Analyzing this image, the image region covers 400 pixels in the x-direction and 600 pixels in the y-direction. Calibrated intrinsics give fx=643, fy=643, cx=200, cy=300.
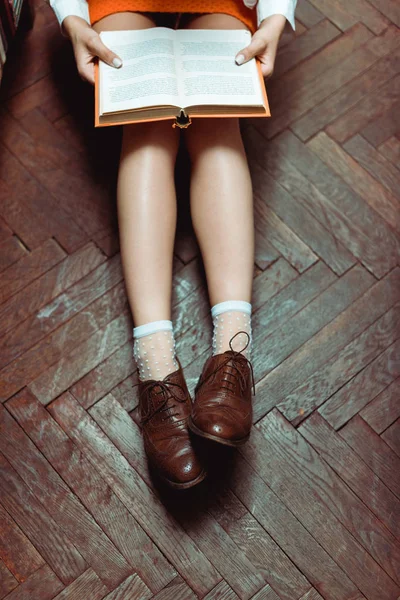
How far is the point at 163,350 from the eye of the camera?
3.68ft

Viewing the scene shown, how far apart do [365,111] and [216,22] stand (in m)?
0.45

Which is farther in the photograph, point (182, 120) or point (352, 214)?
point (352, 214)

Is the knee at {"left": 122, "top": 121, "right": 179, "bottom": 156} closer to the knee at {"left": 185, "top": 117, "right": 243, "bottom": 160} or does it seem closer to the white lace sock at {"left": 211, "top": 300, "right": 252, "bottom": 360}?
the knee at {"left": 185, "top": 117, "right": 243, "bottom": 160}

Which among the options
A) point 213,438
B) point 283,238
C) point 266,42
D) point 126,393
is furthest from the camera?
point 283,238

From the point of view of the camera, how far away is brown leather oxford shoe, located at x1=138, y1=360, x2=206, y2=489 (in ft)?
3.53

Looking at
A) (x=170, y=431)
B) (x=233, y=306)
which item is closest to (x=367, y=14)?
(x=233, y=306)

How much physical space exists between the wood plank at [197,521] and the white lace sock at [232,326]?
9.2 inches

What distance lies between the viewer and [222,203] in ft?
3.83

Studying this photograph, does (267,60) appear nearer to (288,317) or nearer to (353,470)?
(288,317)

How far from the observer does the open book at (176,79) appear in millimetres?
1061

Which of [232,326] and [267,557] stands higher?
[232,326]

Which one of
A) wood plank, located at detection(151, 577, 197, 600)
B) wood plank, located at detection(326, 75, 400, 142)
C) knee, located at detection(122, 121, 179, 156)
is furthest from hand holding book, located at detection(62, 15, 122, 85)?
wood plank, located at detection(151, 577, 197, 600)

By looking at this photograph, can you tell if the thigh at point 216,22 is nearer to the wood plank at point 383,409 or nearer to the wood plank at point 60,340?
the wood plank at point 60,340

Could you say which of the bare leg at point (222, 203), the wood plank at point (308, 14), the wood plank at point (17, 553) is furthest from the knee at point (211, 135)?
the wood plank at point (17, 553)
